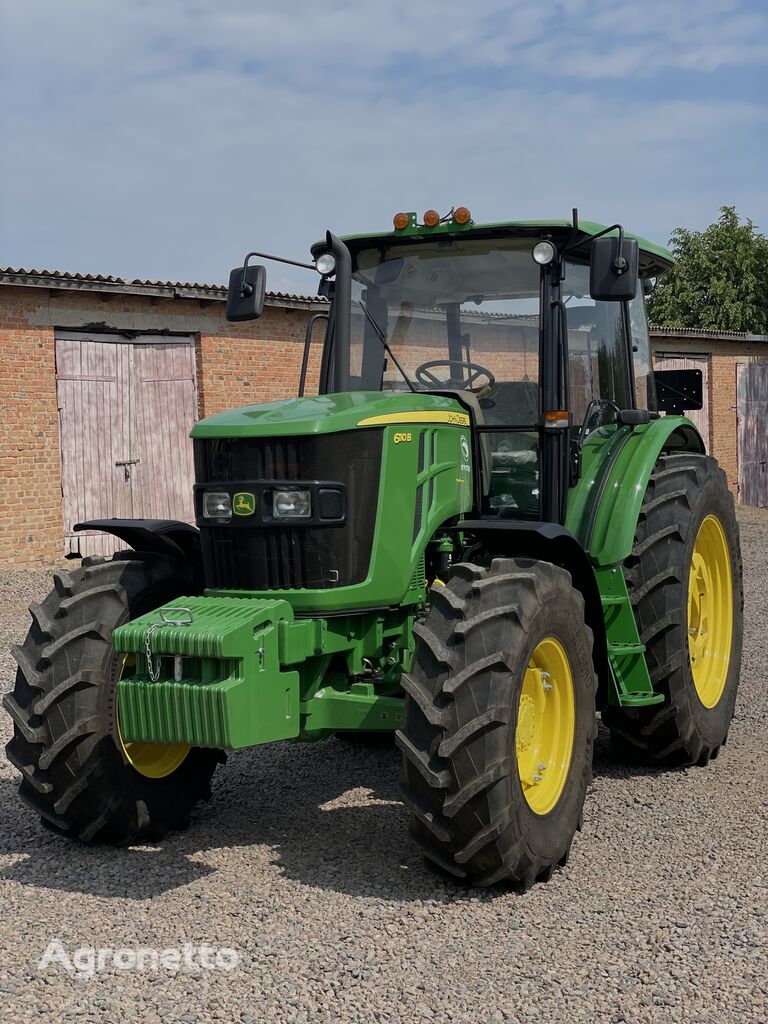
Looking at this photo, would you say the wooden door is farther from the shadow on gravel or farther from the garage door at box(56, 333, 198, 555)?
the shadow on gravel

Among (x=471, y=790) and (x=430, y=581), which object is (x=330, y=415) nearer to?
(x=430, y=581)

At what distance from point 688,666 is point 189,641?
251 cm

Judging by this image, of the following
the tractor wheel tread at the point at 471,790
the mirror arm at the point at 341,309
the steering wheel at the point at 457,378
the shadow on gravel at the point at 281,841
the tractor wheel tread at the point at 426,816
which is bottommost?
the shadow on gravel at the point at 281,841

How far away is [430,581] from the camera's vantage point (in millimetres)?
5090

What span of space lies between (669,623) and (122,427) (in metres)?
9.88

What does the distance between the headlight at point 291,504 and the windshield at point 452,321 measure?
3.57 feet

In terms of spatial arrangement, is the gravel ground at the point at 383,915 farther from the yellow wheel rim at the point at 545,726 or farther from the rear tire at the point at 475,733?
the yellow wheel rim at the point at 545,726

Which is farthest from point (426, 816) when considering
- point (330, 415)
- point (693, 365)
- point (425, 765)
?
point (693, 365)

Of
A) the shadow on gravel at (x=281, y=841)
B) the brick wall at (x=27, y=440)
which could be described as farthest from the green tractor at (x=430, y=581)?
the brick wall at (x=27, y=440)

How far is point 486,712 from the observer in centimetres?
409

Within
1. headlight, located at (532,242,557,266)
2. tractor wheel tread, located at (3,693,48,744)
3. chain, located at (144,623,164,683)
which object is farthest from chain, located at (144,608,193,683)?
headlight, located at (532,242,557,266)

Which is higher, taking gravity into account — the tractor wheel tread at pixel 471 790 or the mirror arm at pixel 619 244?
the mirror arm at pixel 619 244

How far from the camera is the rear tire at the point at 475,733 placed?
408 centimetres

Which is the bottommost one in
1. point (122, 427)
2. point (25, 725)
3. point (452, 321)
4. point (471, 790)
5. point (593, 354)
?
point (471, 790)
